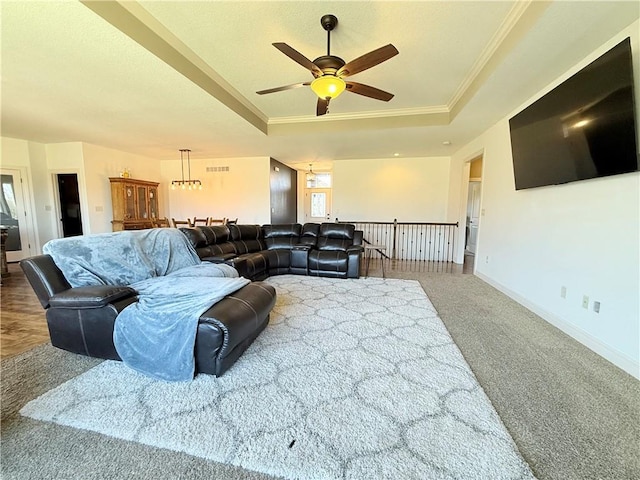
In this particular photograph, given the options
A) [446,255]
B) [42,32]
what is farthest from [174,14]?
[446,255]

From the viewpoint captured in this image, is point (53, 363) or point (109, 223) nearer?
point (53, 363)

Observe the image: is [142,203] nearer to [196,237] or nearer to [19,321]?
[196,237]

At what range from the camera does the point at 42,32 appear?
6.91 feet

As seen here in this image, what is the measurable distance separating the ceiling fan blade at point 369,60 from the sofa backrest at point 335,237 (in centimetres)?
310

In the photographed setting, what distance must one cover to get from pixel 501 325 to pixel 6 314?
539 cm

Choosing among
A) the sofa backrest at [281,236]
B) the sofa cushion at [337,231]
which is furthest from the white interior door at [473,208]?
the sofa backrest at [281,236]

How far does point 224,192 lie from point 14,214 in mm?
4271

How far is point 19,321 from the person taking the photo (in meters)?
2.76

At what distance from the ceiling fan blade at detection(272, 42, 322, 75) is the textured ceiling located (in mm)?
386

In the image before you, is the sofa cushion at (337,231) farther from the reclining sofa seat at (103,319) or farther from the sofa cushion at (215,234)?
the reclining sofa seat at (103,319)

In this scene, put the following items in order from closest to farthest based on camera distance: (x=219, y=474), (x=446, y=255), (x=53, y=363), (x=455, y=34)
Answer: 1. (x=219, y=474)
2. (x=53, y=363)
3. (x=455, y=34)
4. (x=446, y=255)

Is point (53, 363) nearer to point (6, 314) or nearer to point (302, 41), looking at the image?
point (6, 314)

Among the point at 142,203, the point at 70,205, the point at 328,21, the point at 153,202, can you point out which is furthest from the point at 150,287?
the point at 70,205

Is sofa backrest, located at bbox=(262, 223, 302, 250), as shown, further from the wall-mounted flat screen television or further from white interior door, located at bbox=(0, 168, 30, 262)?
Answer: white interior door, located at bbox=(0, 168, 30, 262)
